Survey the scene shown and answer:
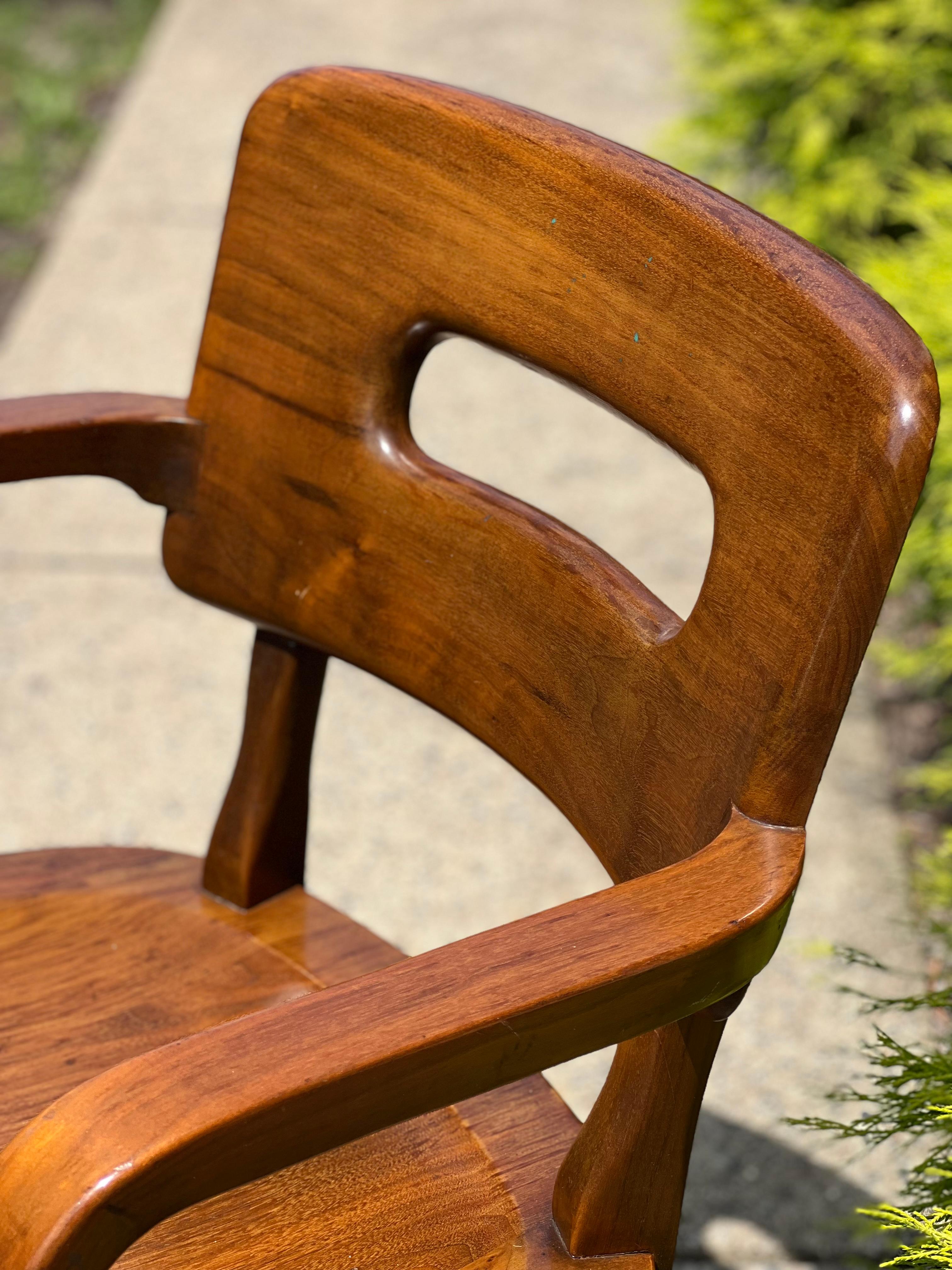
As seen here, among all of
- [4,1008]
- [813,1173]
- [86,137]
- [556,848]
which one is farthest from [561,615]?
[86,137]

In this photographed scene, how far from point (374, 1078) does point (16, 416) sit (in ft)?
1.82

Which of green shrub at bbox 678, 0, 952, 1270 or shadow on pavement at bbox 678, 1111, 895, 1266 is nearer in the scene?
shadow on pavement at bbox 678, 1111, 895, 1266

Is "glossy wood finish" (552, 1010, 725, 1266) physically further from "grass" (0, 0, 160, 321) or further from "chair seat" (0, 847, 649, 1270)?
"grass" (0, 0, 160, 321)

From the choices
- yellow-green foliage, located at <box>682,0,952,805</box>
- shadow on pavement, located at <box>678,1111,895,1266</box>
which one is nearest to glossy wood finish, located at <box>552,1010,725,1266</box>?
shadow on pavement, located at <box>678,1111,895,1266</box>

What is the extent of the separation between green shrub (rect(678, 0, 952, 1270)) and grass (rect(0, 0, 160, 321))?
1633mm

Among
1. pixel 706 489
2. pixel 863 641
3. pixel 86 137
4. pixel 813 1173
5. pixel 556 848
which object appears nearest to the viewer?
pixel 863 641

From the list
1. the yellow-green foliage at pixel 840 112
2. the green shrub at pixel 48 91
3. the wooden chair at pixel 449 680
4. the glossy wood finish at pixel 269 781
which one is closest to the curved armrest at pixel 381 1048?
the wooden chair at pixel 449 680

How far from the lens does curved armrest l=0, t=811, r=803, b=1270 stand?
0.49m

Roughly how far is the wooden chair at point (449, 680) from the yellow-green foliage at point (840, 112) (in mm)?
1678

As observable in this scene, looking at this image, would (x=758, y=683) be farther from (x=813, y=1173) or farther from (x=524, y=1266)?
(x=813, y=1173)

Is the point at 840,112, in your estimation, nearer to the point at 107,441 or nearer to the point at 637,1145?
the point at 107,441

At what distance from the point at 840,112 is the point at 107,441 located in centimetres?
229

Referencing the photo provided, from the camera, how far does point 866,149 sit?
281cm

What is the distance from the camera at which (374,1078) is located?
0.54 metres
